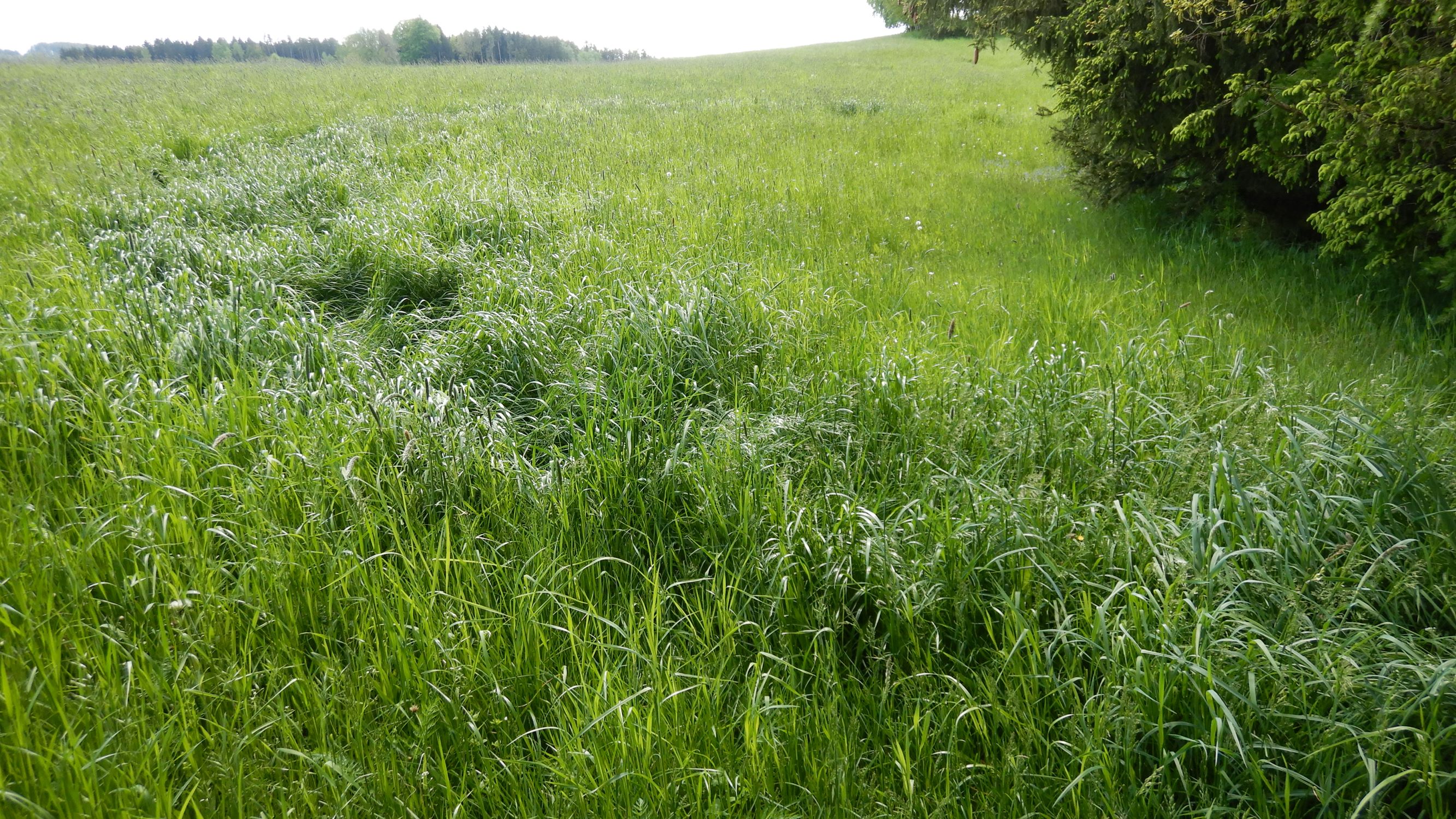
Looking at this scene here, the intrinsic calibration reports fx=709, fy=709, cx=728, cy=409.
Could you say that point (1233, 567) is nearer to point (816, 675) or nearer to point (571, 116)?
point (816, 675)

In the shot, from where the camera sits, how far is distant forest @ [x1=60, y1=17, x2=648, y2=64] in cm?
3981

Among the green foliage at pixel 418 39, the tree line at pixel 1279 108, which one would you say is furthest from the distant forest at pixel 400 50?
the tree line at pixel 1279 108

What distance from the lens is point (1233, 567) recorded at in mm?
2189

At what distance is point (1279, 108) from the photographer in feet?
15.2

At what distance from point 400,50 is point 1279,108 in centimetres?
8723

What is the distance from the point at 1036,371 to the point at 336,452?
3.26 metres

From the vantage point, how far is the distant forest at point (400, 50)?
131 ft

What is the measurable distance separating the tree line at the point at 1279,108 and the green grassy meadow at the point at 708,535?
61 cm

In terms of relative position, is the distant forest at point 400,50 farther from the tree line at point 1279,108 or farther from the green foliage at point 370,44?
the tree line at point 1279,108

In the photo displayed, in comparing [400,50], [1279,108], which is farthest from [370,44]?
[1279,108]

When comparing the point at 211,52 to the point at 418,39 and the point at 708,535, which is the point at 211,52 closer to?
the point at 418,39

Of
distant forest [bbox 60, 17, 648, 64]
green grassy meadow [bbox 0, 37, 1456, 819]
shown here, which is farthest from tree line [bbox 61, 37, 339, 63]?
green grassy meadow [bbox 0, 37, 1456, 819]

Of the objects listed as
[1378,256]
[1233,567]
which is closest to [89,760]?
[1233,567]

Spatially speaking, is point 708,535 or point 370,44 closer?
point 708,535
